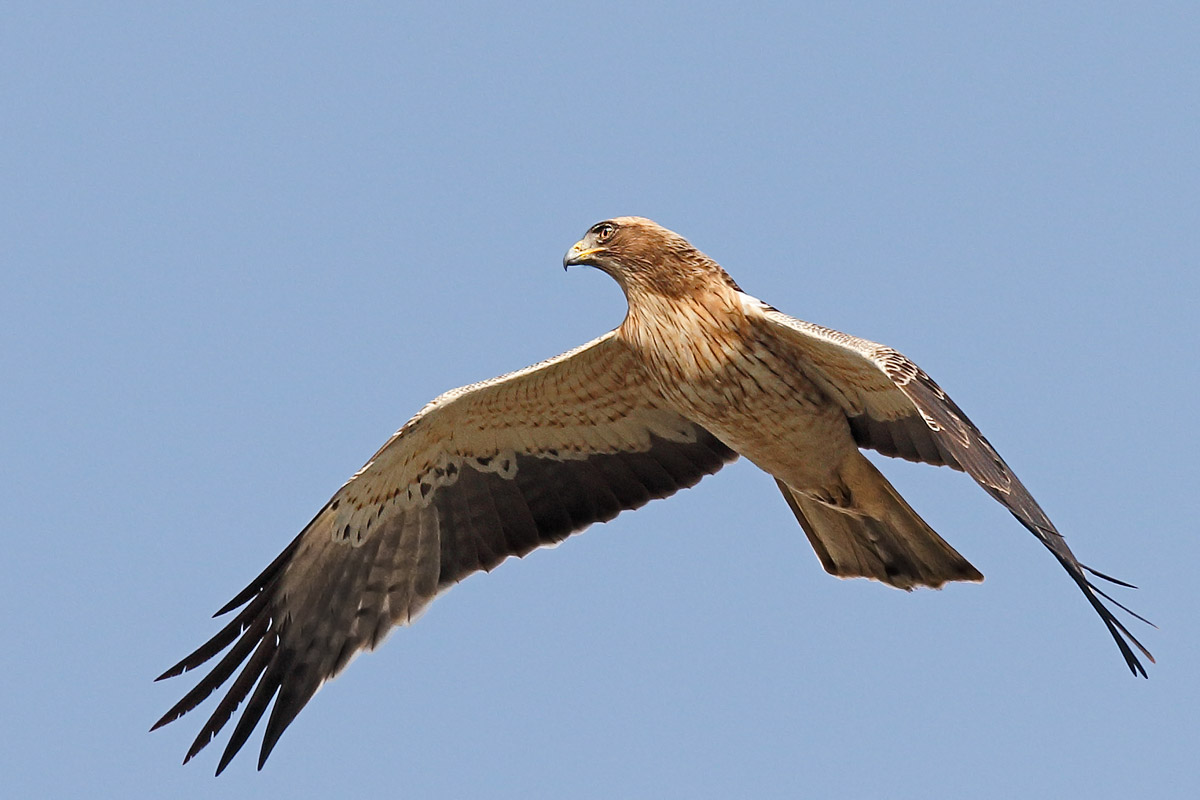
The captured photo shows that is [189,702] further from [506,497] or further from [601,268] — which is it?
[601,268]

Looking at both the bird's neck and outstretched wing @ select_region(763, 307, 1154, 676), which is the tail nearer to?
outstretched wing @ select_region(763, 307, 1154, 676)

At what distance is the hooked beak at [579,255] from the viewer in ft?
31.3

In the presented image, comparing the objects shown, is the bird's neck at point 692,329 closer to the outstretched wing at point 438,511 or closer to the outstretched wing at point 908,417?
the outstretched wing at point 908,417

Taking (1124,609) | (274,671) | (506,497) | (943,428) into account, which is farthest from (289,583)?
(1124,609)

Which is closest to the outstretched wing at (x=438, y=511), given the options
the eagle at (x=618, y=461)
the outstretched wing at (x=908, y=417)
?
the eagle at (x=618, y=461)

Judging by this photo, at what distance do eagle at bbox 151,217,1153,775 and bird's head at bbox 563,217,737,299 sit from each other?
0.5 inches

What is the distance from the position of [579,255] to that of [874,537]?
253 centimetres

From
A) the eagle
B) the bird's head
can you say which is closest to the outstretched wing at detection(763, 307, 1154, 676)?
the eagle

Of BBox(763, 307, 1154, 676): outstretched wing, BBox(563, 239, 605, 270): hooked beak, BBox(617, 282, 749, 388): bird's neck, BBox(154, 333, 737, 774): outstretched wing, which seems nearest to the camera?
BBox(763, 307, 1154, 676): outstretched wing

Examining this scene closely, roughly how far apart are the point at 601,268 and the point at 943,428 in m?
2.36

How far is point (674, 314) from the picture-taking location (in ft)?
30.6

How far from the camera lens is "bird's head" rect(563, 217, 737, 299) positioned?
9352mm

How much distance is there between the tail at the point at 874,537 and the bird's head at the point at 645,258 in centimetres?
147

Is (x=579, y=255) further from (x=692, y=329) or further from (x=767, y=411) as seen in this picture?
(x=767, y=411)
